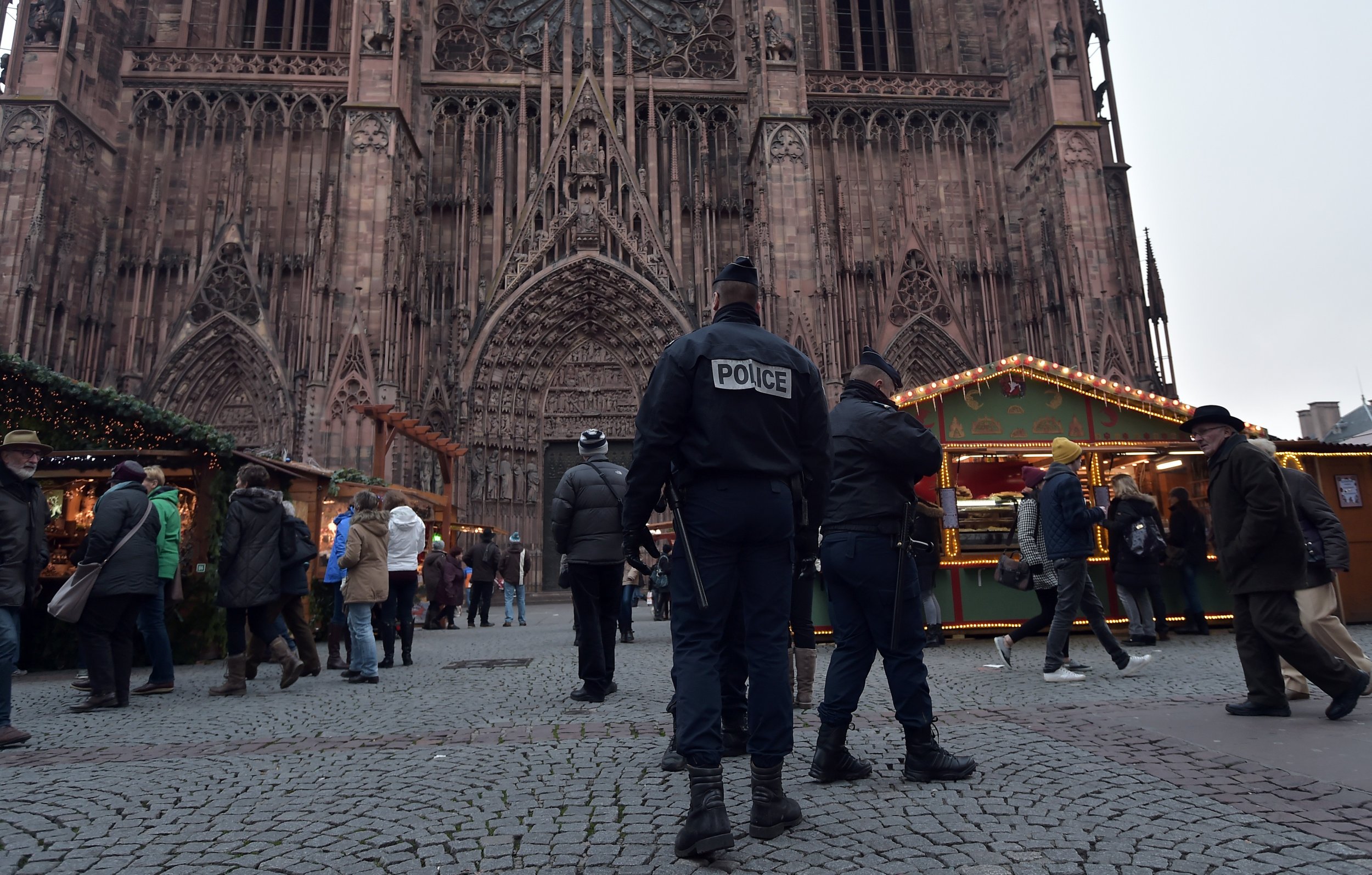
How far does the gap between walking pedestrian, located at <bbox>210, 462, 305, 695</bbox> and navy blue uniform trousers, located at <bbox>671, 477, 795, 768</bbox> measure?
4.42 meters

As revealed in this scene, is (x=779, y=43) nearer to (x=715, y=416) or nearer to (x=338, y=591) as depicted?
(x=338, y=591)

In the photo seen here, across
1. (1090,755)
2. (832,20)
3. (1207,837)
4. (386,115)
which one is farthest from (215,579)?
(832,20)

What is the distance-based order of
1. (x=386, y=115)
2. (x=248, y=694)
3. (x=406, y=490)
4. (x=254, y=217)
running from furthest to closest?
(x=254, y=217), (x=386, y=115), (x=406, y=490), (x=248, y=694)

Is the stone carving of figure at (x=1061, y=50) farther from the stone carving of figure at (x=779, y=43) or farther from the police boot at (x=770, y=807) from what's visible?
the police boot at (x=770, y=807)

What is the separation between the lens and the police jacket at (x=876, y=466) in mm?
3379

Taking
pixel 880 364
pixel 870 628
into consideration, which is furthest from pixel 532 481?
pixel 870 628

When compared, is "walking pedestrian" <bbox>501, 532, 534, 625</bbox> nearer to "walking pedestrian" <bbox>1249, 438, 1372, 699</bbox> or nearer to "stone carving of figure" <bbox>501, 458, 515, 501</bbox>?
"stone carving of figure" <bbox>501, 458, 515, 501</bbox>

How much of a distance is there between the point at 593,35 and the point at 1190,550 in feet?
64.0

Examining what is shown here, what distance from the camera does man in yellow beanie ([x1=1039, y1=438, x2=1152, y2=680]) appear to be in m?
5.77

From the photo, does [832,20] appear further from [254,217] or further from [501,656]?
[501,656]

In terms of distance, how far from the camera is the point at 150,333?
744 inches

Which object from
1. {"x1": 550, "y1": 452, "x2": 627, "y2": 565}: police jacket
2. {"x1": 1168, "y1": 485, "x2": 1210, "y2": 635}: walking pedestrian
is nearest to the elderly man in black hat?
{"x1": 550, "y1": 452, "x2": 627, "y2": 565}: police jacket

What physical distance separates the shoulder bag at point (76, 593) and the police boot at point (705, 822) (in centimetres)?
486

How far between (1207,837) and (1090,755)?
1.05 meters
